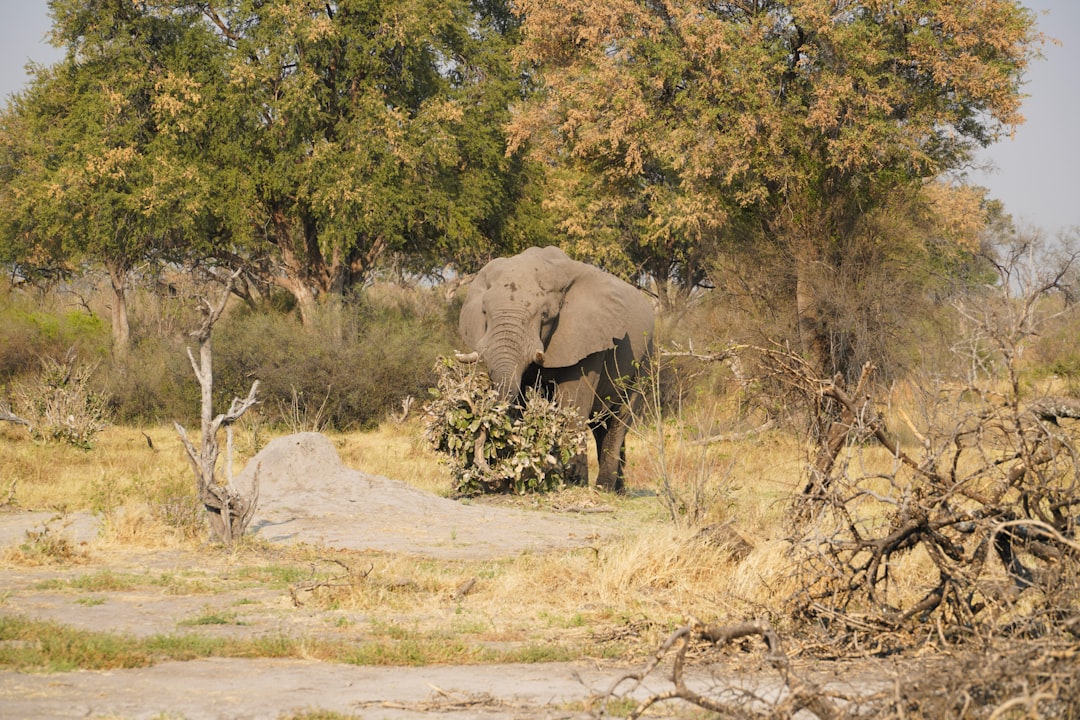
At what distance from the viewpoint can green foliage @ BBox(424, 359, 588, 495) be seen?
13477mm

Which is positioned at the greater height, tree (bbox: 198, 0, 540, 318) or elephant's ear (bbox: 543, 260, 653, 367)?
tree (bbox: 198, 0, 540, 318)

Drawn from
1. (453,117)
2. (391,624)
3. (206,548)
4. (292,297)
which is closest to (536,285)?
(206,548)

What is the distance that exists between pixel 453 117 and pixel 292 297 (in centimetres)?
787

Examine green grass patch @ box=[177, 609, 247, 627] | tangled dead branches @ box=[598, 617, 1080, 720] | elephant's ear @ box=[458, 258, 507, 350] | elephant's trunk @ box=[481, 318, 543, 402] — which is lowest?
green grass patch @ box=[177, 609, 247, 627]

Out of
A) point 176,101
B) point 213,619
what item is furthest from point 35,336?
point 213,619

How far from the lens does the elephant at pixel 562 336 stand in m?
14.0

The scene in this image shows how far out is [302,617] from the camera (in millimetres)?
7945

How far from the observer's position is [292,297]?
31.7m

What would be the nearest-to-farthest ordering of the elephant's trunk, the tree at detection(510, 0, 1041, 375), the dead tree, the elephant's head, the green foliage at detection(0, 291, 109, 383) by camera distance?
the dead tree → the elephant's trunk → the elephant's head → the tree at detection(510, 0, 1041, 375) → the green foliage at detection(0, 291, 109, 383)

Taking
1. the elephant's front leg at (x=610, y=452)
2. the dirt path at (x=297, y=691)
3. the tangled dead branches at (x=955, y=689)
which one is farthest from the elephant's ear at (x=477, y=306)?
the tangled dead branches at (x=955, y=689)

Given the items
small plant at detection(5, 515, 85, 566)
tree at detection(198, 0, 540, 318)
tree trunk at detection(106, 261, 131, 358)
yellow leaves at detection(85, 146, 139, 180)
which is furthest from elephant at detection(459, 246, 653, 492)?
tree trunk at detection(106, 261, 131, 358)

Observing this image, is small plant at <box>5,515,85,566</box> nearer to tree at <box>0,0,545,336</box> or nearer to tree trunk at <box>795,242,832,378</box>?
tree trunk at <box>795,242,832,378</box>

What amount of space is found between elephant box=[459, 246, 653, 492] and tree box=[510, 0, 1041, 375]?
5.31m

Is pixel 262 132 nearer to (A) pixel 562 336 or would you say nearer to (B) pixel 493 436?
(A) pixel 562 336
